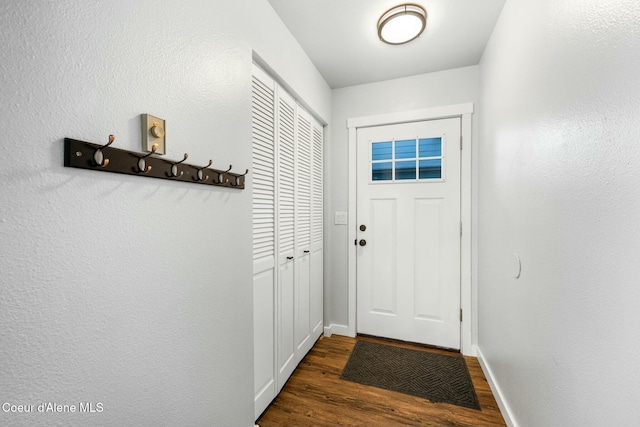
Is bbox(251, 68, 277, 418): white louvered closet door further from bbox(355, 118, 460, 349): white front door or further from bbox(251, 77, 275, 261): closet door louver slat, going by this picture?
bbox(355, 118, 460, 349): white front door

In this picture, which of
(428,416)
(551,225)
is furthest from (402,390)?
(551,225)

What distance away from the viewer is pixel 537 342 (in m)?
1.15

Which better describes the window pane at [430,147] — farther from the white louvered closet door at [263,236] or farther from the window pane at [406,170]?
the white louvered closet door at [263,236]

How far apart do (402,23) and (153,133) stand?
1.56 meters

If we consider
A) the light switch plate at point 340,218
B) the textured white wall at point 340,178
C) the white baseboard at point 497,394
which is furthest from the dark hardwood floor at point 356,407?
the light switch plate at point 340,218

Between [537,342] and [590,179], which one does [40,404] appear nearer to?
[590,179]

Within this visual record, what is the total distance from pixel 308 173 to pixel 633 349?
188 centimetres

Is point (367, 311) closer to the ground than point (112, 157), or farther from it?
closer to the ground

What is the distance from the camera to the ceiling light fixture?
60.9 inches

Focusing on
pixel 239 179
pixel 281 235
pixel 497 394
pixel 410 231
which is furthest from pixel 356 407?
pixel 239 179

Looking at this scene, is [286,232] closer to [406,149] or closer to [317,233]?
[317,233]

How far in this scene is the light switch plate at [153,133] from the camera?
81 cm

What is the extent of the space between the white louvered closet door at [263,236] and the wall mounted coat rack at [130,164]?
16.3 inches

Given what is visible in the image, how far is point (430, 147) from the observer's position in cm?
232
